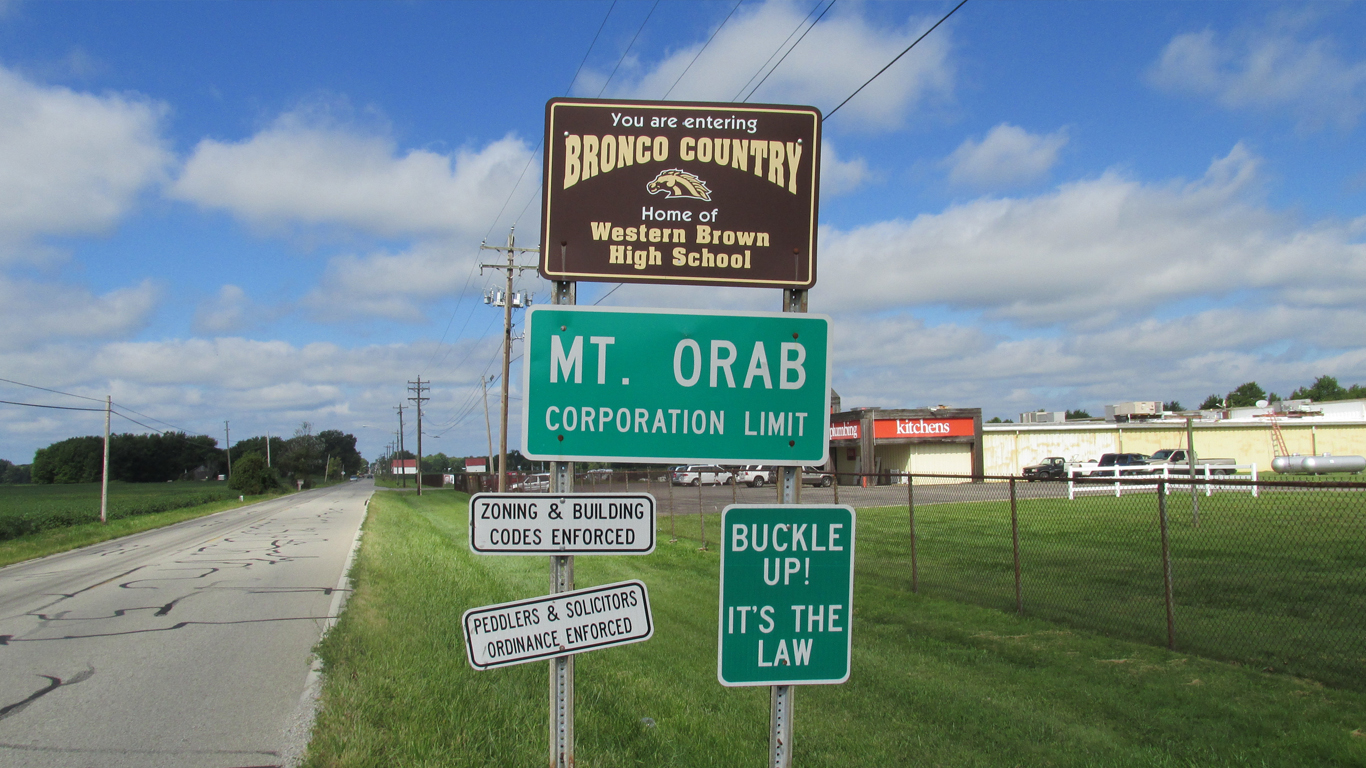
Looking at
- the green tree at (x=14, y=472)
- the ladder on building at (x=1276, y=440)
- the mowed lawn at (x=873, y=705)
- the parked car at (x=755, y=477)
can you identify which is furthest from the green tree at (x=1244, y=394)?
the green tree at (x=14, y=472)

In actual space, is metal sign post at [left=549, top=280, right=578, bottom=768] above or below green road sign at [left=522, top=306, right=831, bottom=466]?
below

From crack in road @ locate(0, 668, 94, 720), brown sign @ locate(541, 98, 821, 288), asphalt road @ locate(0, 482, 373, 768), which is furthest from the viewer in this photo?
crack in road @ locate(0, 668, 94, 720)

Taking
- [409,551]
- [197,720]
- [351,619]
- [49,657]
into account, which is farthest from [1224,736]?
[409,551]

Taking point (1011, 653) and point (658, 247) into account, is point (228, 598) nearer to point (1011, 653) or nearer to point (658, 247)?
point (1011, 653)

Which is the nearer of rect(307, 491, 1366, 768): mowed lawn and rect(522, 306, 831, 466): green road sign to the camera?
rect(522, 306, 831, 466): green road sign

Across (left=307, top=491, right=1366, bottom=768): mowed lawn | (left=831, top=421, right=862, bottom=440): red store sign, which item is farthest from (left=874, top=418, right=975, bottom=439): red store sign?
(left=307, top=491, right=1366, bottom=768): mowed lawn

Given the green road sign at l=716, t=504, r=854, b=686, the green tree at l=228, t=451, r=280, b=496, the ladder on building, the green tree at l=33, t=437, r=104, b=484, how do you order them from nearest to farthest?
the green road sign at l=716, t=504, r=854, b=686, the ladder on building, the green tree at l=228, t=451, r=280, b=496, the green tree at l=33, t=437, r=104, b=484

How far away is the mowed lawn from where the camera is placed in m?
4.84

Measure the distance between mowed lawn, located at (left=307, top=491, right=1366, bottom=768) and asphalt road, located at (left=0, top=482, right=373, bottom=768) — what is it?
49 centimetres

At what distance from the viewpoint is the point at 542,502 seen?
2.96 metres

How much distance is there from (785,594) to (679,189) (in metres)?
1.56

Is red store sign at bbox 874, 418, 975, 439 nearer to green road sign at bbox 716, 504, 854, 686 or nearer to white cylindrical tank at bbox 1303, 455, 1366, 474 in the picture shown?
white cylindrical tank at bbox 1303, 455, 1366, 474

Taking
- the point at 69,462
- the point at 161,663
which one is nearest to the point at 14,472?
the point at 69,462

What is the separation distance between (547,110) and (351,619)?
24.9 ft
